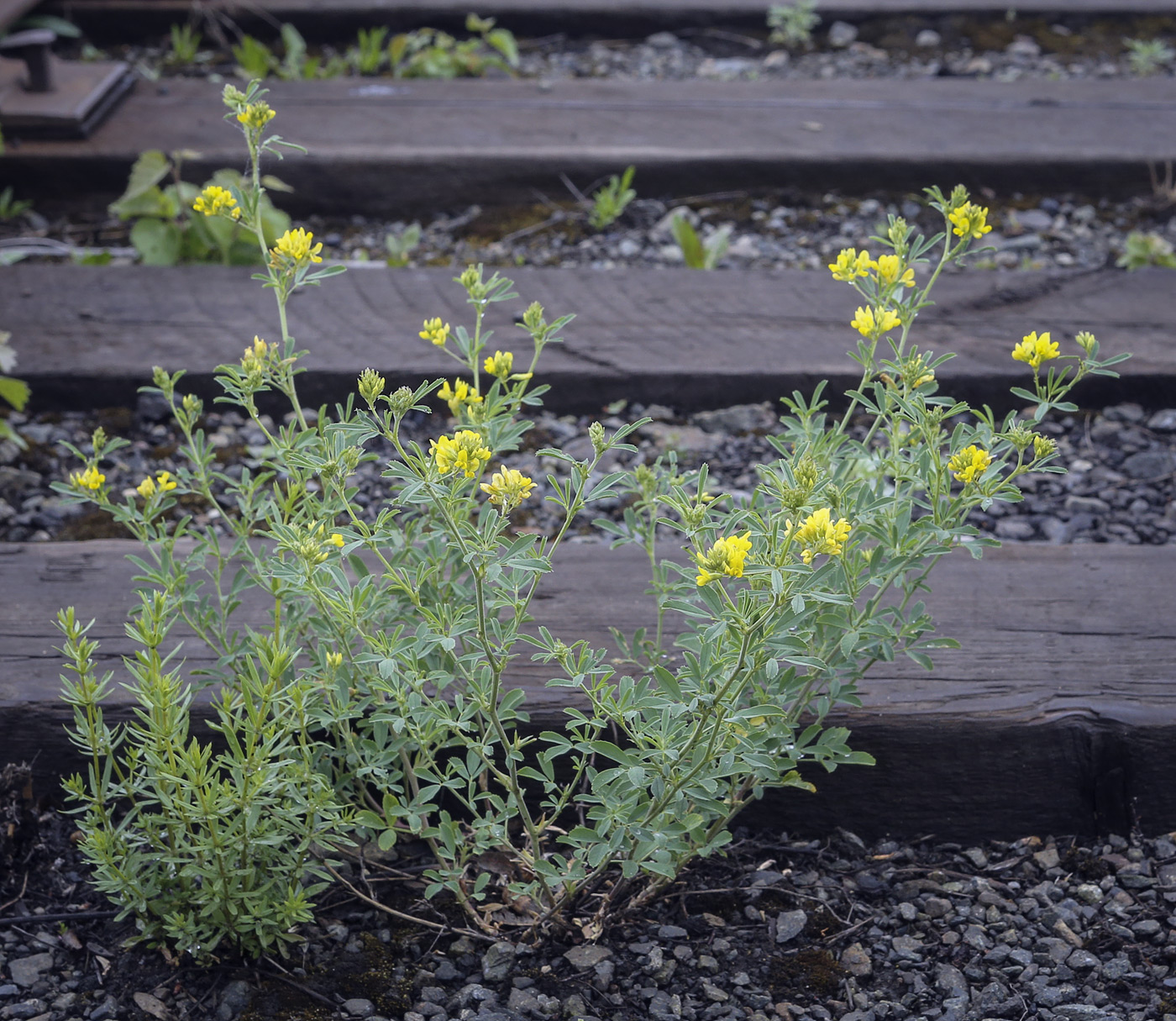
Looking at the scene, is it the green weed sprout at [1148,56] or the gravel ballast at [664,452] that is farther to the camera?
the green weed sprout at [1148,56]

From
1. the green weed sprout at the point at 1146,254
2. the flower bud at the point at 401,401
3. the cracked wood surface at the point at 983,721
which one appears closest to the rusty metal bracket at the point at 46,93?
the cracked wood surface at the point at 983,721

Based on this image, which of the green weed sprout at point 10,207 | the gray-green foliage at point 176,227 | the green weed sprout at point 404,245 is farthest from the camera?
the green weed sprout at point 10,207

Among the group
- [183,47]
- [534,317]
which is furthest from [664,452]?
[183,47]

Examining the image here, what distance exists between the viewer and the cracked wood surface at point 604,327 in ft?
8.89

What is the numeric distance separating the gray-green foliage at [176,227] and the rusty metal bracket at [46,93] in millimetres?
492

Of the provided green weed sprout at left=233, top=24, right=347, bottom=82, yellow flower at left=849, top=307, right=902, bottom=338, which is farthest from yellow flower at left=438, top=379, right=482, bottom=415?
green weed sprout at left=233, top=24, right=347, bottom=82

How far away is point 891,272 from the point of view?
58.9 inches

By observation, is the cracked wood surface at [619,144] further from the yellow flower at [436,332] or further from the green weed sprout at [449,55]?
the yellow flower at [436,332]

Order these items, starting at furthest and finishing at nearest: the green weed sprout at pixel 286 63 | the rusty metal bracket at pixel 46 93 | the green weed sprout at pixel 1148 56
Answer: the green weed sprout at pixel 1148 56
the green weed sprout at pixel 286 63
the rusty metal bracket at pixel 46 93

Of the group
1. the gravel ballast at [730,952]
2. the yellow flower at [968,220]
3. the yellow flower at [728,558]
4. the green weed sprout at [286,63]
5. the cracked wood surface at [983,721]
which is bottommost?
the gravel ballast at [730,952]

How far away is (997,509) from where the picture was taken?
2.50 metres

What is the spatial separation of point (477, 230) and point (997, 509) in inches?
73.0

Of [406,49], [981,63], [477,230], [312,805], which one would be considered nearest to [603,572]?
[312,805]

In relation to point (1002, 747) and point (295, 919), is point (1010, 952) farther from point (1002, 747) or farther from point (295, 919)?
point (295, 919)
